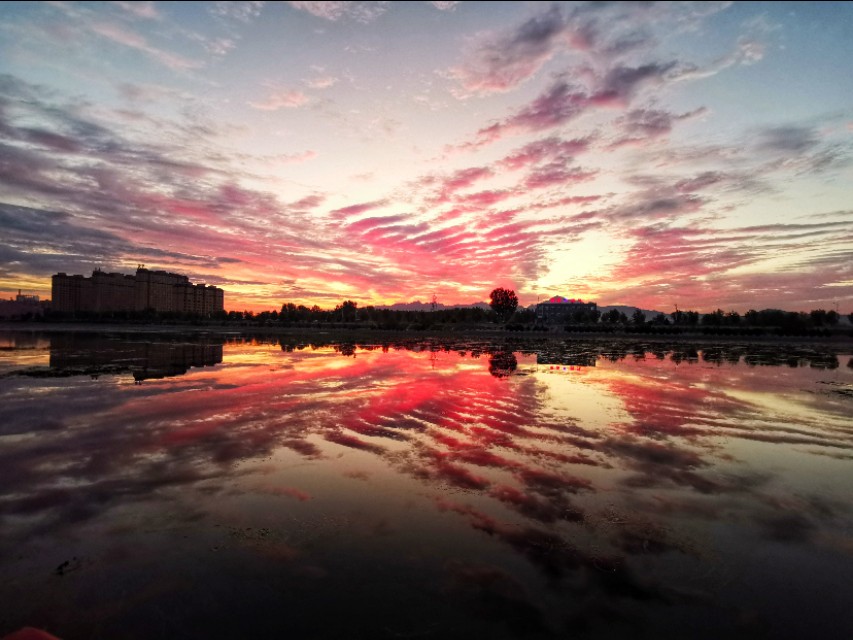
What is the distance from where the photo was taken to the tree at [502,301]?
182125mm

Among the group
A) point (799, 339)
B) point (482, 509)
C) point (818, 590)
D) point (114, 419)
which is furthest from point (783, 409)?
point (799, 339)

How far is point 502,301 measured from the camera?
7156 inches

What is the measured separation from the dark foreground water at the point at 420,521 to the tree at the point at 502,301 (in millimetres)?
163204

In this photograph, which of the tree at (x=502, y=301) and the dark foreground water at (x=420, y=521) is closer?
the dark foreground water at (x=420, y=521)

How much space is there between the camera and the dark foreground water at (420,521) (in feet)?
20.9

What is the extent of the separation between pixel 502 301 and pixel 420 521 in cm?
17593

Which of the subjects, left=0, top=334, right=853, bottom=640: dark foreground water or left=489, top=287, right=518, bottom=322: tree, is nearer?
left=0, top=334, right=853, bottom=640: dark foreground water

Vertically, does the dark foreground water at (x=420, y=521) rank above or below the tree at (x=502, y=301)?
below

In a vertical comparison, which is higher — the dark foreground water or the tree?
the tree

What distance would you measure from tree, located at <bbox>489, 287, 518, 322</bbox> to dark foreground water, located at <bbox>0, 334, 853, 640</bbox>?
16320 cm

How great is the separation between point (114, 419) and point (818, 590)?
68.6ft

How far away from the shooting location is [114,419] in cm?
1692

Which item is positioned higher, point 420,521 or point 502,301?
point 502,301

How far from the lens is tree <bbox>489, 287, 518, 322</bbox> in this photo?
182125 mm
